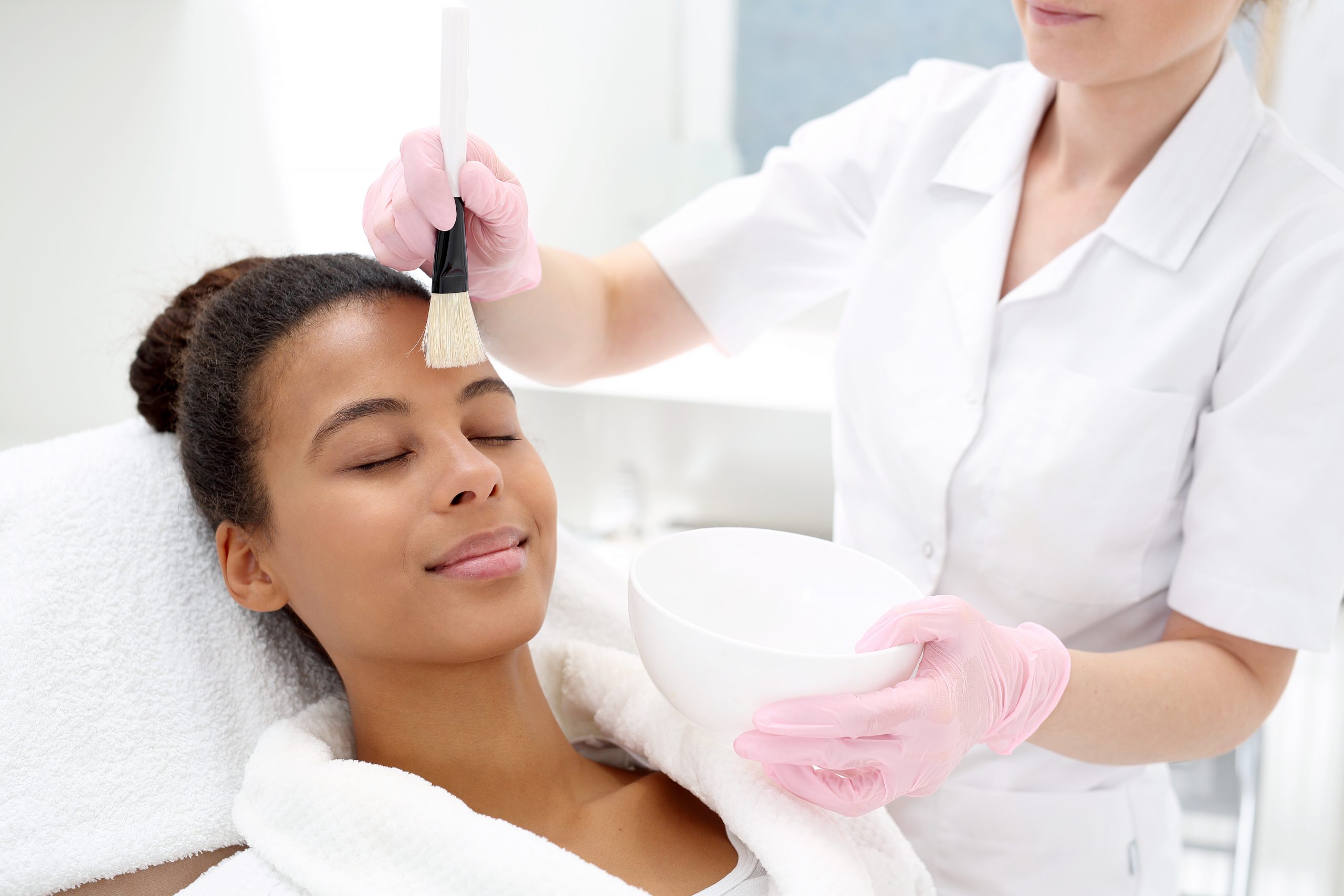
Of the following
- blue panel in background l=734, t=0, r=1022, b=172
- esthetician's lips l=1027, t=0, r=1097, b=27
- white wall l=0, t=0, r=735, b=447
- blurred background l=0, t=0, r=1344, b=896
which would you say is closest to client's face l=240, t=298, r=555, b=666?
blurred background l=0, t=0, r=1344, b=896

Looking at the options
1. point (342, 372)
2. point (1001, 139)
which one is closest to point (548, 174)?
point (1001, 139)

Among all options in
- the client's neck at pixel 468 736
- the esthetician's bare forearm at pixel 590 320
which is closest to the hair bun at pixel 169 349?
the esthetician's bare forearm at pixel 590 320

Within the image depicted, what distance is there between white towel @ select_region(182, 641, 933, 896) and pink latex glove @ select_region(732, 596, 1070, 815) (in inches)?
2.1

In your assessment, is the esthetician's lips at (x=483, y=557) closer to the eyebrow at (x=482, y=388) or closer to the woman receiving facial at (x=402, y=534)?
the woman receiving facial at (x=402, y=534)

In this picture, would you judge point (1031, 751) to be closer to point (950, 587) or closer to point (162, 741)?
point (950, 587)

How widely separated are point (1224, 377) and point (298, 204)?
1.67 m

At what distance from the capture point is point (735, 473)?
7.85 ft

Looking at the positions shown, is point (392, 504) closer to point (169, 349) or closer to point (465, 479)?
point (465, 479)

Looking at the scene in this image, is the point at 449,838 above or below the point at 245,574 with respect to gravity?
below

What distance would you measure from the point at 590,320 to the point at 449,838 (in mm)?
696

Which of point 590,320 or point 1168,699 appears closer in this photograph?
point 1168,699

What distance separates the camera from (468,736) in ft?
3.56

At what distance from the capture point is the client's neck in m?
1.08

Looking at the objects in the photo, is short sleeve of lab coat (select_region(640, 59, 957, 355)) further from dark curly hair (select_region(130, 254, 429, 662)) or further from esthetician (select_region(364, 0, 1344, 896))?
dark curly hair (select_region(130, 254, 429, 662))
